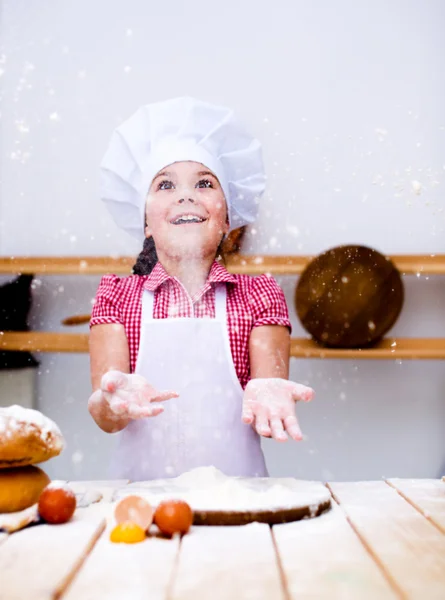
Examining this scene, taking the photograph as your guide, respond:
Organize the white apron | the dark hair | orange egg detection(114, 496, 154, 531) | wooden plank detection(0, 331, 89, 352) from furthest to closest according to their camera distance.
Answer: wooden plank detection(0, 331, 89, 352), the dark hair, the white apron, orange egg detection(114, 496, 154, 531)

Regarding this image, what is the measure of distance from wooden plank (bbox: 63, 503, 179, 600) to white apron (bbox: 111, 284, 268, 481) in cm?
45

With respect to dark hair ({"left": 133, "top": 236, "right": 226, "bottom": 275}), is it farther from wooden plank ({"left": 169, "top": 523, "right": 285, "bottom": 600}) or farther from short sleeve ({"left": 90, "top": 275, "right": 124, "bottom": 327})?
wooden plank ({"left": 169, "top": 523, "right": 285, "bottom": 600})

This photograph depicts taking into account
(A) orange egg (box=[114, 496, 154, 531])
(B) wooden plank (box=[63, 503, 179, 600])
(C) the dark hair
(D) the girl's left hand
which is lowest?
(B) wooden plank (box=[63, 503, 179, 600])

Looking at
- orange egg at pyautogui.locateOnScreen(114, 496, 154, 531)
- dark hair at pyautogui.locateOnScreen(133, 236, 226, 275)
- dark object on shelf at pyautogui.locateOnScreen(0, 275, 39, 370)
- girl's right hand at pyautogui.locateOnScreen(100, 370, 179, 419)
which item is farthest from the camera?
dark object on shelf at pyautogui.locateOnScreen(0, 275, 39, 370)

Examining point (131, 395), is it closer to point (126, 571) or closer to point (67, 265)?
point (126, 571)

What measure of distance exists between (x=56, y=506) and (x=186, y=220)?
0.55 meters

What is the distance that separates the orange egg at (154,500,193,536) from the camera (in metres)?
0.46

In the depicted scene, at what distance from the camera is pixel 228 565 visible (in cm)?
41

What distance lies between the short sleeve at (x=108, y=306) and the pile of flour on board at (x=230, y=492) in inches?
15.0

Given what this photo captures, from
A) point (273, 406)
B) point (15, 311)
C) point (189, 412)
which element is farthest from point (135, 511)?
point (15, 311)

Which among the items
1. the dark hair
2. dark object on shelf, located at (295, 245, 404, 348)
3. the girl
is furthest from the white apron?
dark object on shelf, located at (295, 245, 404, 348)

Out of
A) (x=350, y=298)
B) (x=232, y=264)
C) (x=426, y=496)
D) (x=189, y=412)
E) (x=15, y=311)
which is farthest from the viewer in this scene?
(x=15, y=311)

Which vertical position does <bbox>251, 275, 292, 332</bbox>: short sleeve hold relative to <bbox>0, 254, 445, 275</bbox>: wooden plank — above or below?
below

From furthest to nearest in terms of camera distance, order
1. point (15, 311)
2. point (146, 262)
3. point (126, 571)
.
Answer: point (15, 311), point (146, 262), point (126, 571)
